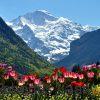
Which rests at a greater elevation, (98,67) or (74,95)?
(98,67)

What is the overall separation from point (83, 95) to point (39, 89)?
6.50 ft

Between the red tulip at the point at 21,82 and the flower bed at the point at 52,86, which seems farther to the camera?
the red tulip at the point at 21,82

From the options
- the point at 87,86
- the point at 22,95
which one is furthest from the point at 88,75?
the point at 22,95

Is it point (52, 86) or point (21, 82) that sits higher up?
point (21, 82)

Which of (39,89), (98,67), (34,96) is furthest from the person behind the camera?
(98,67)

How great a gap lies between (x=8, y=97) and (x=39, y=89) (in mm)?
1440

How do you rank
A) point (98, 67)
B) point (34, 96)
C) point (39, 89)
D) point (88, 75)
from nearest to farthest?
point (34, 96) → point (39, 89) → point (88, 75) → point (98, 67)

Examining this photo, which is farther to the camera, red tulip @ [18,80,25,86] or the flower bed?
red tulip @ [18,80,25,86]

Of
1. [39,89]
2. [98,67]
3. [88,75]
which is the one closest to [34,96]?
[39,89]

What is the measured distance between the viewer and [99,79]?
20578mm

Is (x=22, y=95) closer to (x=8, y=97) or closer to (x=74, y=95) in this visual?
(x=8, y=97)

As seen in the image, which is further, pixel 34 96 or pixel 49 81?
pixel 49 81

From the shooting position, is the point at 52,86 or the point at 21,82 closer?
the point at 52,86

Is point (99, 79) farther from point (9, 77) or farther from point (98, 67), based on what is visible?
point (9, 77)
